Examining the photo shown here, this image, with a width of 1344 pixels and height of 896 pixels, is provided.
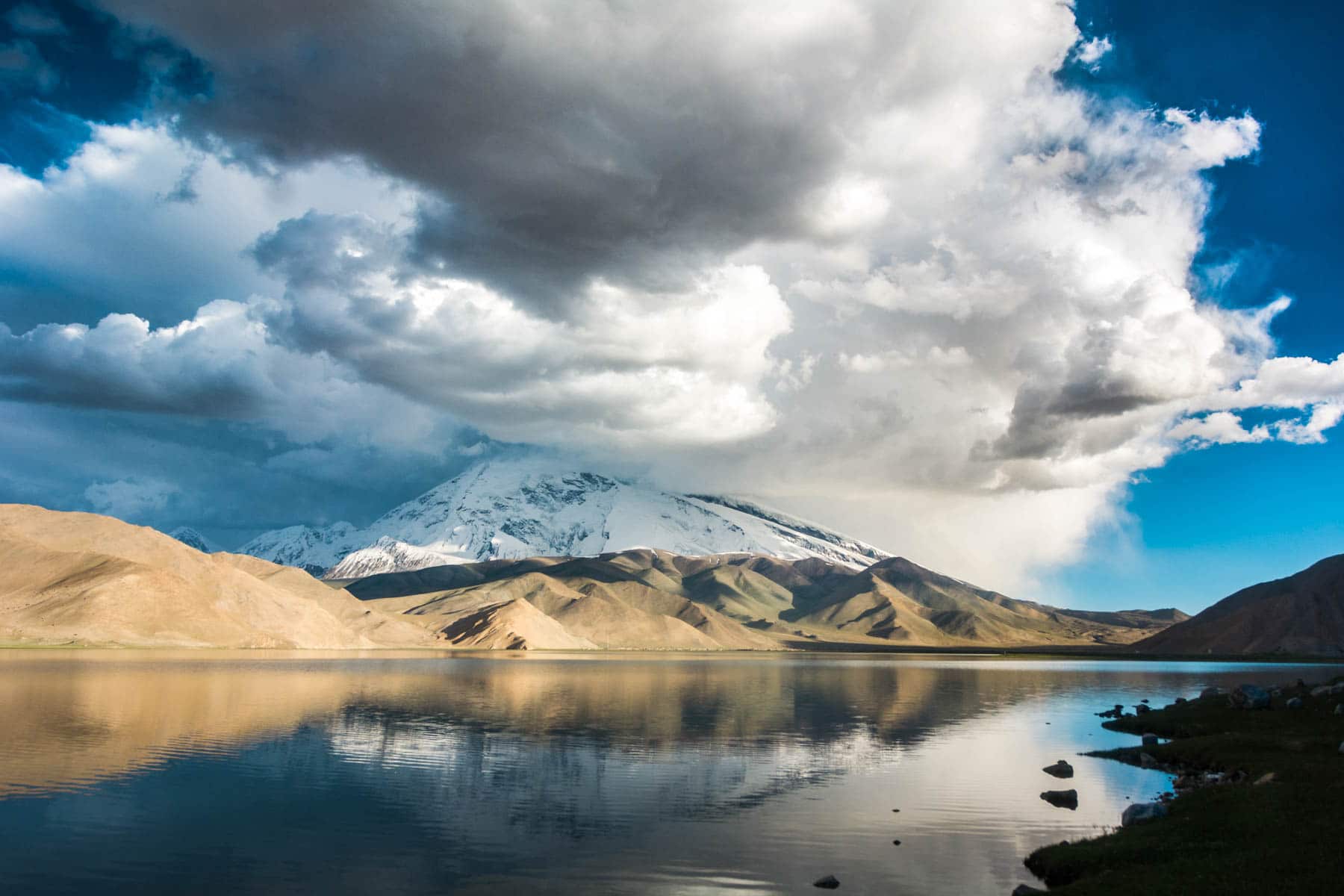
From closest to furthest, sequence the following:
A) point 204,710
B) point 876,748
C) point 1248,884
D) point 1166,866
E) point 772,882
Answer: point 1248,884
point 1166,866
point 772,882
point 876,748
point 204,710

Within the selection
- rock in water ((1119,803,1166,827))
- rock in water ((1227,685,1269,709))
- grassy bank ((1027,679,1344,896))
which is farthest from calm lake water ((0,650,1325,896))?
rock in water ((1227,685,1269,709))

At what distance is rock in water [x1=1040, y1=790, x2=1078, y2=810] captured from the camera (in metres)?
53.2

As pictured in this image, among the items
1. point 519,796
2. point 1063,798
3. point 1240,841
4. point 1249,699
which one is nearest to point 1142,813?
point 1240,841

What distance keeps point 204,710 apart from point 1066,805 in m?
82.3

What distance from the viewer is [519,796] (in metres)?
53.1

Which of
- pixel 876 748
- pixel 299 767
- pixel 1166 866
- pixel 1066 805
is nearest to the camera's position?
pixel 1166 866

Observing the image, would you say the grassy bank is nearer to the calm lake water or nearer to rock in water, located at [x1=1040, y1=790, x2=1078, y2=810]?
the calm lake water

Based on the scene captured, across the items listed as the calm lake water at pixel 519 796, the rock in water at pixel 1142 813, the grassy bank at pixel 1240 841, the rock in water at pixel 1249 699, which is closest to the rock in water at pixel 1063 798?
the calm lake water at pixel 519 796

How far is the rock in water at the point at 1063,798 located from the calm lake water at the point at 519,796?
0.88m

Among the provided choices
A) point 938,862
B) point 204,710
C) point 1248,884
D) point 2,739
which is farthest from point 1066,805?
point 204,710

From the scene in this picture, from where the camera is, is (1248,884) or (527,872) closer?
(1248,884)

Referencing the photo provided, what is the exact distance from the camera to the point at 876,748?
77.9 m

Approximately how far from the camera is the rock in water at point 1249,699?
8656cm

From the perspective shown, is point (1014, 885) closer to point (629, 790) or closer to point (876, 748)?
point (629, 790)
